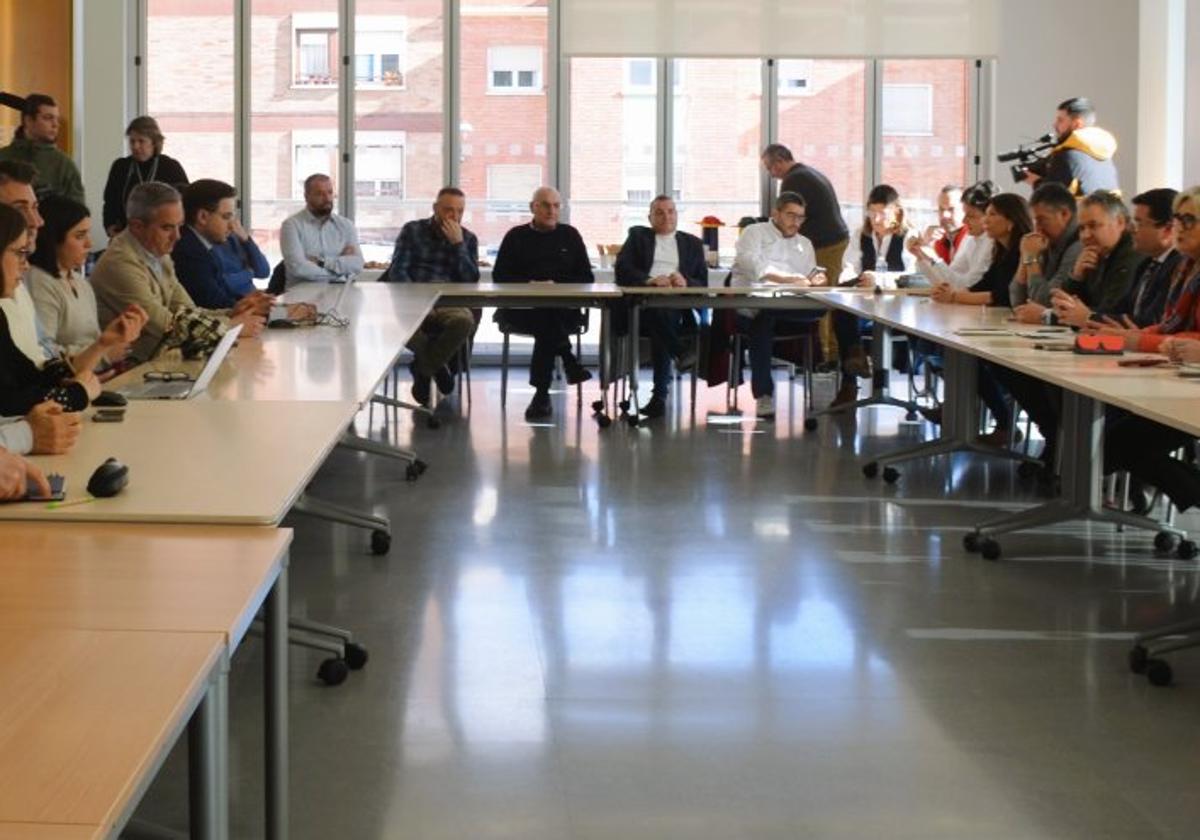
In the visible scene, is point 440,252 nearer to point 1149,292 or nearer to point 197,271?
point 197,271

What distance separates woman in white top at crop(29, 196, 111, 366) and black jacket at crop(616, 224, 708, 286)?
14.3ft

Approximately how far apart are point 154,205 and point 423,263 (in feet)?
13.6

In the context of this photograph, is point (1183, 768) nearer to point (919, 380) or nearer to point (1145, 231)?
point (1145, 231)

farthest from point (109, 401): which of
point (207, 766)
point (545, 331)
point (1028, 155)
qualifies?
point (1028, 155)

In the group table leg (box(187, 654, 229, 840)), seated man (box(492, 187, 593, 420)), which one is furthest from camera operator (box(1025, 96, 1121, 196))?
table leg (box(187, 654, 229, 840))

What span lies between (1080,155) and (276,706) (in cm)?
713

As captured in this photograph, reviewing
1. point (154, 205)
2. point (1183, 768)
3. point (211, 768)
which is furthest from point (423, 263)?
point (211, 768)

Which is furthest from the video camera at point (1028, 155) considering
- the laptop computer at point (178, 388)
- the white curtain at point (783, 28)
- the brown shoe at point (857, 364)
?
the laptop computer at point (178, 388)

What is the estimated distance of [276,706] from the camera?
2.63 meters

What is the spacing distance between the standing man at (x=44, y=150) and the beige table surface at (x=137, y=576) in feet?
19.4

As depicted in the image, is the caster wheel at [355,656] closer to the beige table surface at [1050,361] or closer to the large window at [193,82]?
the beige table surface at [1050,361]

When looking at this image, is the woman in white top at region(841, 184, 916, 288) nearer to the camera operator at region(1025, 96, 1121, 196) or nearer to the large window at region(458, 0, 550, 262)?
the camera operator at region(1025, 96, 1121, 196)

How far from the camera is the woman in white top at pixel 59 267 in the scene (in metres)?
5.09

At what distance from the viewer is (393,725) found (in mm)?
3633
